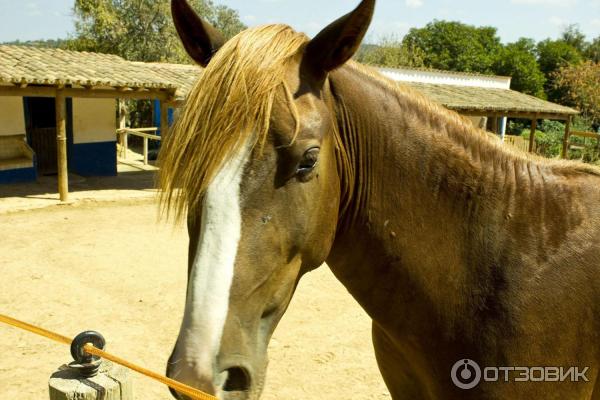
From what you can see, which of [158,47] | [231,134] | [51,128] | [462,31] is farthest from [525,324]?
[462,31]

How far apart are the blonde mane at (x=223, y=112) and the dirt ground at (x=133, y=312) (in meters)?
1.93

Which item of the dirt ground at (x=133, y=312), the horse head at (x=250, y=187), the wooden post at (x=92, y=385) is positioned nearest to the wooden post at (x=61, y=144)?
the dirt ground at (x=133, y=312)

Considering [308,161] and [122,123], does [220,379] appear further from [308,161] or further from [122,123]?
[122,123]

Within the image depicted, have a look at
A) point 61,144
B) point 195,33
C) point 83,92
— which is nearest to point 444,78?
point 83,92

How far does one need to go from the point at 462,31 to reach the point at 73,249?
4440 centimetres

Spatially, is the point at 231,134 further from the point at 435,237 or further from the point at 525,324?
the point at 525,324

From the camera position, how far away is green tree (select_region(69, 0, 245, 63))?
2540 cm

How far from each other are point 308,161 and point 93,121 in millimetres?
14854

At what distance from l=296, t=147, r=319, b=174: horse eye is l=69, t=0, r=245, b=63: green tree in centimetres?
2554

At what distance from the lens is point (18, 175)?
41.9 ft

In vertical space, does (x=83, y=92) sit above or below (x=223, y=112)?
below

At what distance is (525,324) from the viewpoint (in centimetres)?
156

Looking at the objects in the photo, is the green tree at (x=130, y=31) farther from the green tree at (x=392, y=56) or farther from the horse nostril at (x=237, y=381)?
the horse nostril at (x=237, y=381)

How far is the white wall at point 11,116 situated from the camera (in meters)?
12.4
